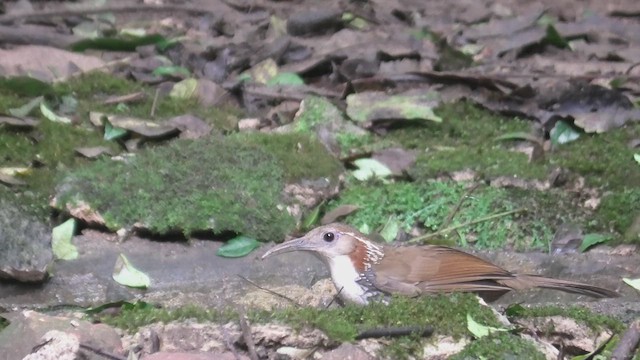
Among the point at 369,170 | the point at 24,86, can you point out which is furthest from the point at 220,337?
the point at 24,86

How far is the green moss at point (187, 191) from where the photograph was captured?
4.47 meters

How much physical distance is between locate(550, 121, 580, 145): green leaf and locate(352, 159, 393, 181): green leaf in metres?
1.11

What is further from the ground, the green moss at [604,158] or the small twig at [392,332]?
the small twig at [392,332]

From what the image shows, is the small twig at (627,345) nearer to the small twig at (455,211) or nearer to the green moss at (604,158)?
the small twig at (455,211)

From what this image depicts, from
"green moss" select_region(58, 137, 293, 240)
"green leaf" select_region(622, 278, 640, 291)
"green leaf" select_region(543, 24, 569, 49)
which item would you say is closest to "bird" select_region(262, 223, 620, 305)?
"green leaf" select_region(622, 278, 640, 291)

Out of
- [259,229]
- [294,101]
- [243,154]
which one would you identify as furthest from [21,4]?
[259,229]

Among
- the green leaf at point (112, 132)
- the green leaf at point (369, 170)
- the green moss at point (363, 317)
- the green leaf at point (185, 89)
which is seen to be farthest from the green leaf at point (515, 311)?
the green leaf at point (185, 89)

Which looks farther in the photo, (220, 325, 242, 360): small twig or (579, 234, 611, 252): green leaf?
(579, 234, 611, 252): green leaf

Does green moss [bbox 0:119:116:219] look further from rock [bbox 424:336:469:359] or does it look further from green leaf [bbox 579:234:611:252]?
green leaf [bbox 579:234:611:252]

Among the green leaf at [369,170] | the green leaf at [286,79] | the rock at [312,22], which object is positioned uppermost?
the green leaf at [369,170]

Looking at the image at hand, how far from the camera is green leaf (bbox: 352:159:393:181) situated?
516 centimetres

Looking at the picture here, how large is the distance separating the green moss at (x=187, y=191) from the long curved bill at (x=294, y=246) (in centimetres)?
40

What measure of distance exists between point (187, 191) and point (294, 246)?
0.74 meters

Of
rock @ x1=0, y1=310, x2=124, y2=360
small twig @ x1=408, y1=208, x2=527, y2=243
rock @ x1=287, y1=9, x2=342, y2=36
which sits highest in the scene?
rock @ x1=0, y1=310, x2=124, y2=360
